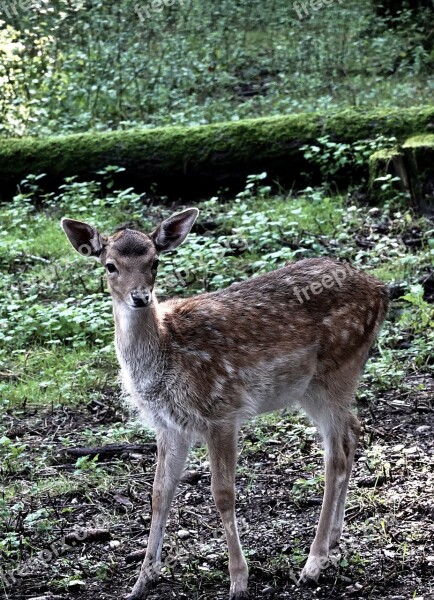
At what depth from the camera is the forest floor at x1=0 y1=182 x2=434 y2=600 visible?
5.49m

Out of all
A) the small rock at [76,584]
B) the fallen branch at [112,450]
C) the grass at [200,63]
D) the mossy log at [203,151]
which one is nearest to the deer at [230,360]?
the small rock at [76,584]

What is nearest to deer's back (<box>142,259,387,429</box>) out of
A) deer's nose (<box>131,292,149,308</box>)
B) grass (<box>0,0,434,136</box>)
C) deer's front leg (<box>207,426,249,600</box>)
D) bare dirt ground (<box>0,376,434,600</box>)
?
deer's front leg (<box>207,426,249,600</box>)

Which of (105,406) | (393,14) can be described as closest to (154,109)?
(393,14)

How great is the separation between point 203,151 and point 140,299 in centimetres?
625

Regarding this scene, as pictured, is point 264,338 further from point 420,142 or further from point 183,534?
point 420,142

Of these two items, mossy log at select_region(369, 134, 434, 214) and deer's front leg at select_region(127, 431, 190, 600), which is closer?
deer's front leg at select_region(127, 431, 190, 600)

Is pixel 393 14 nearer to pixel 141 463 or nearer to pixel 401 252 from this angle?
pixel 401 252

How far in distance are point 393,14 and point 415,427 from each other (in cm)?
1212

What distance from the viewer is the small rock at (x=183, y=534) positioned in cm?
590

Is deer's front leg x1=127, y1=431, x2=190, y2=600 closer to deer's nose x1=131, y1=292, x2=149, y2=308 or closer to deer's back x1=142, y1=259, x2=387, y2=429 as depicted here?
deer's back x1=142, y1=259, x2=387, y2=429

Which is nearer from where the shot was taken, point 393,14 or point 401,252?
point 401,252

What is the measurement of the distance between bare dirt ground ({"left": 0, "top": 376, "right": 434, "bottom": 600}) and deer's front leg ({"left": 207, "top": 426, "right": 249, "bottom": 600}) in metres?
0.13

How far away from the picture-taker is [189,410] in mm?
5488

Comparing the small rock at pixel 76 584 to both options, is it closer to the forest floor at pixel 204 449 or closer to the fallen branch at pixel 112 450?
the forest floor at pixel 204 449
